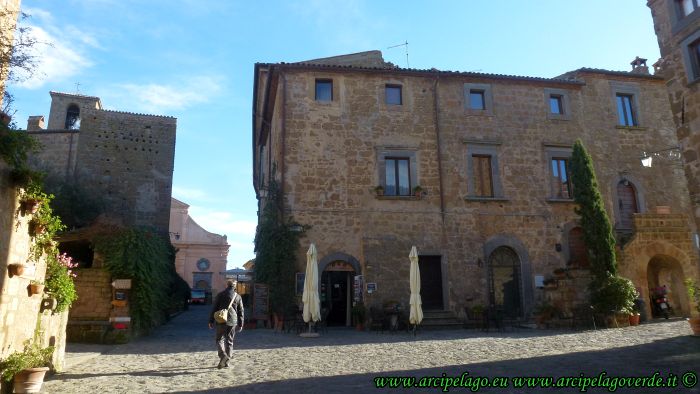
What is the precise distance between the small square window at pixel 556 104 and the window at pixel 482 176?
140 inches

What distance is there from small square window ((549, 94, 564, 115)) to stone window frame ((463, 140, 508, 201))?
299cm

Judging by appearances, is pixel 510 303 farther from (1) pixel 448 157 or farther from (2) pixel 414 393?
(2) pixel 414 393

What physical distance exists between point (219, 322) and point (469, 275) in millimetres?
10575

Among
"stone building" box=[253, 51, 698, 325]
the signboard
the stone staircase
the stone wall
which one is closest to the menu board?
"stone building" box=[253, 51, 698, 325]

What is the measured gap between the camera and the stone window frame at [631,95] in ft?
63.9

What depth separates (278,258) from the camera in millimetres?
15555

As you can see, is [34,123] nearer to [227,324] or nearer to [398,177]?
[398,177]

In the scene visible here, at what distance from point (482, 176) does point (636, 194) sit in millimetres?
6328

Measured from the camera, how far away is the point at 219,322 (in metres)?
8.09

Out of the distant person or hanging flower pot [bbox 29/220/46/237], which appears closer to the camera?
hanging flower pot [bbox 29/220/46/237]

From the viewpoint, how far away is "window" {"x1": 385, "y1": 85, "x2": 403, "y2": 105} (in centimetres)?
1781

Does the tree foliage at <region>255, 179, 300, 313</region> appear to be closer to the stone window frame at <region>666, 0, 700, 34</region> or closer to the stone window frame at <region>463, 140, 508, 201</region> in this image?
the stone window frame at <region>463, 140, 508, 201</region>

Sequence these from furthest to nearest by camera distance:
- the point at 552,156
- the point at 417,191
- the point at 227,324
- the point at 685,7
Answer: the point at 552,156 → the point at 417,191 → the point at 685,7 → the point at 227,324

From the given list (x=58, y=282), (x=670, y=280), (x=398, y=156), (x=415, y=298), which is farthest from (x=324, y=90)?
(x=670, y=280)
